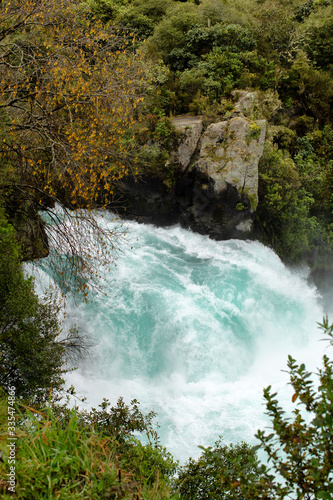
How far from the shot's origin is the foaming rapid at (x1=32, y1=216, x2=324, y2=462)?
891 centimetres

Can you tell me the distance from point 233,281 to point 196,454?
5.84 m

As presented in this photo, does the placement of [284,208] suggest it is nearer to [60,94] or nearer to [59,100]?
[59,100]

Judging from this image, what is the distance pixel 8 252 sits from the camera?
7578mm

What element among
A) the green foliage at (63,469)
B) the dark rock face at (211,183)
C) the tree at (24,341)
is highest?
the dark rock face at (211,183)

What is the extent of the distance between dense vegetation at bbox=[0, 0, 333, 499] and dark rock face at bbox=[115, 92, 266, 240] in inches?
28.6

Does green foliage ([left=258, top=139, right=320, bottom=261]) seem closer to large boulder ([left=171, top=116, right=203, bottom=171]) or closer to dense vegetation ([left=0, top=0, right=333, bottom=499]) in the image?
dense vegetation ([left=0, top=0, right=333, bottom=499])

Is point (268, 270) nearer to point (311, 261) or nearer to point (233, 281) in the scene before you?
point (233, 281)

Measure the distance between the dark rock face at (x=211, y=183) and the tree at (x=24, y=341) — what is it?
7.77 metres

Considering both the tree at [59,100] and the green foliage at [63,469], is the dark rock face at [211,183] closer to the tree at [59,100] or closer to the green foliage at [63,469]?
the tree at [59,100]

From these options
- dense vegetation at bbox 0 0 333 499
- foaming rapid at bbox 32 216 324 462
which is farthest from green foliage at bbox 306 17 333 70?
foaming rapid at bbox 32 216 324 462

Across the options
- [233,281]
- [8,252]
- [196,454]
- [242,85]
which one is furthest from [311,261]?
[8,252]

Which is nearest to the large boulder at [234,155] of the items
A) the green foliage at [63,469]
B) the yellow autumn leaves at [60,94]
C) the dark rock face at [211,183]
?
the dark rock face at [211,183]

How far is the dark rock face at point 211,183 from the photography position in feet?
46.6

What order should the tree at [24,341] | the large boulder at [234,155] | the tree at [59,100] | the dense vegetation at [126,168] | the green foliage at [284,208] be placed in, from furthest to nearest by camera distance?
the green foliage at [284,208], the large boulder at [234,155], the tree at [24,341], the tree at [59,100], the dense vegetation at [126,168]
